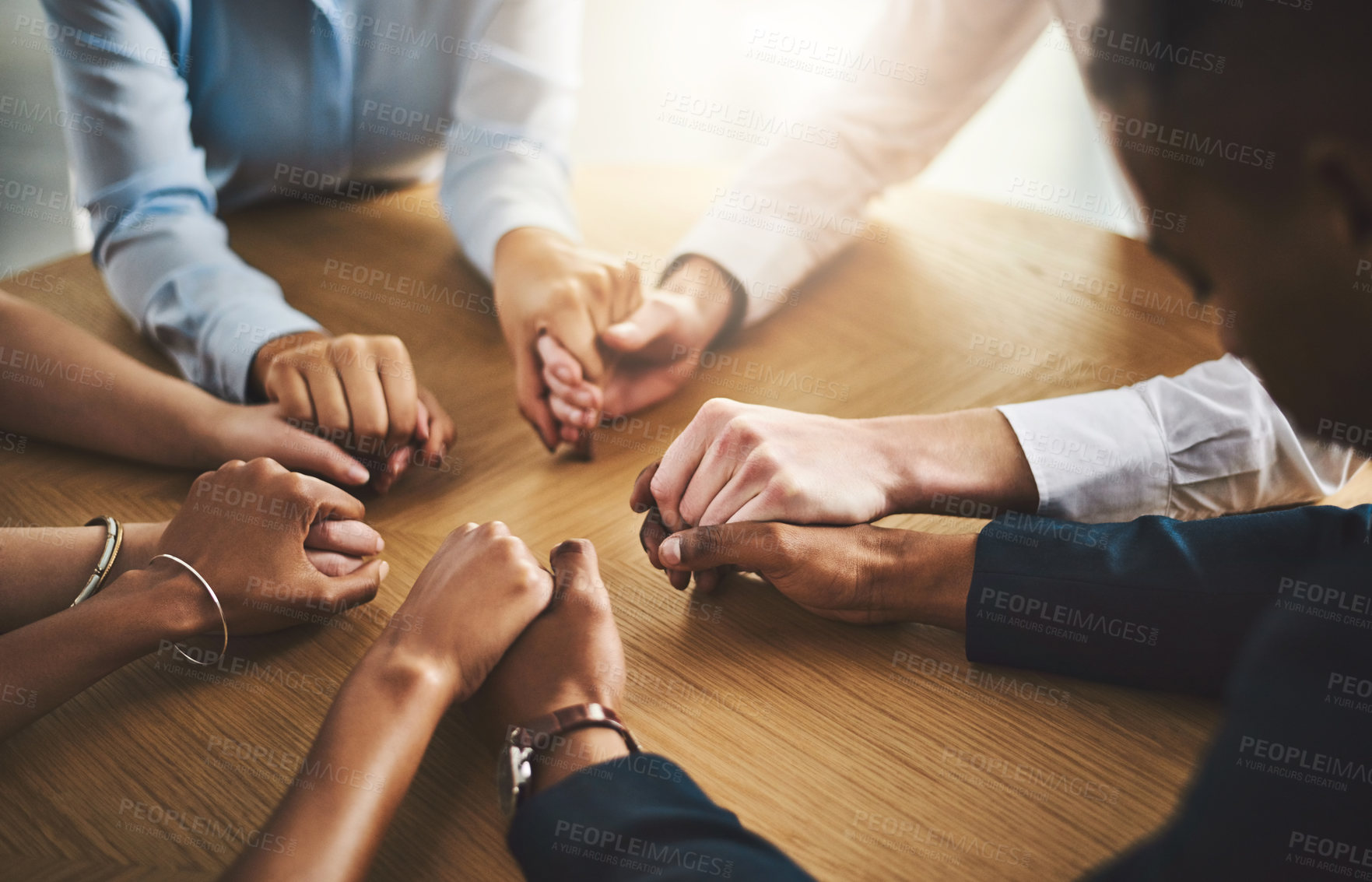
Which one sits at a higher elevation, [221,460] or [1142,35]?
[1142,35]

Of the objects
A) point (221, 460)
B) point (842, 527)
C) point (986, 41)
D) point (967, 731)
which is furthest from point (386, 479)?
point (986, 41)

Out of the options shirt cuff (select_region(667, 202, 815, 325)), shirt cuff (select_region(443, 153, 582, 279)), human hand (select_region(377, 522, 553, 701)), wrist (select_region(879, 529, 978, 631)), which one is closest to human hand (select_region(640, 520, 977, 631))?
wrist (select_region(879, 529, 978, 631))

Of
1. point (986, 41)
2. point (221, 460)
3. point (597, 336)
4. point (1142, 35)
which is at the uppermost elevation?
point (1142, 35)

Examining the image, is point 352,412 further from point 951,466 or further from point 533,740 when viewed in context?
point 951,466

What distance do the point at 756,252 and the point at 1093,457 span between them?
→ 1.55 ft

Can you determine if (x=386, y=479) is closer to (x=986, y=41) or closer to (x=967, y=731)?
(x=967, y=731)

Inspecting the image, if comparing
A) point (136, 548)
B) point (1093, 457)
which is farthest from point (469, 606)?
point (1093, 457)

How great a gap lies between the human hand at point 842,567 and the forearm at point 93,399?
0.47 meters

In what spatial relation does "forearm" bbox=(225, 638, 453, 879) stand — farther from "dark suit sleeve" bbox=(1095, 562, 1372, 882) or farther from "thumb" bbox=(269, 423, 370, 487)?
"dark suit sleeve" bbox=(1095, 562, 1372, 882)

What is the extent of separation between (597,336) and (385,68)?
1.94 ft

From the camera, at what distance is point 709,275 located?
1.09m

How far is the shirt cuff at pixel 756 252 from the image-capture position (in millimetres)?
1088

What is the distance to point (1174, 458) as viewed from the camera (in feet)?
2.64

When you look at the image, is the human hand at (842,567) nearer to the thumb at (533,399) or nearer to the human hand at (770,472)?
the human hand at (770,472)
